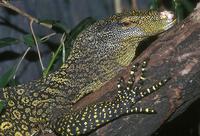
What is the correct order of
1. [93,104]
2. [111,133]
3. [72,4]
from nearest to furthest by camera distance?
[111,133], [93,104], [72,4]

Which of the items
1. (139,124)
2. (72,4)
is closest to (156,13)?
(139,124)

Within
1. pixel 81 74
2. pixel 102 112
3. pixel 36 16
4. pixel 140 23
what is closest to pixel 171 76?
pixel 102 112

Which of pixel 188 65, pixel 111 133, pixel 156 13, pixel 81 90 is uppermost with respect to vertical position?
pixel 156 13

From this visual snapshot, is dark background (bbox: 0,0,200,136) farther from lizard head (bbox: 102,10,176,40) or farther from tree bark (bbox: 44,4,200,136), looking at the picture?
tree bark (bbox: 44,4,200,136)

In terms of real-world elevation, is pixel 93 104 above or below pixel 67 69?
below

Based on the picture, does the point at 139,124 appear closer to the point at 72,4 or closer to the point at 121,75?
the point at 121,75

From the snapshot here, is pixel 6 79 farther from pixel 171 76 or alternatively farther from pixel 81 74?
pixel 171 76

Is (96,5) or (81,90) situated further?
(96,5)
